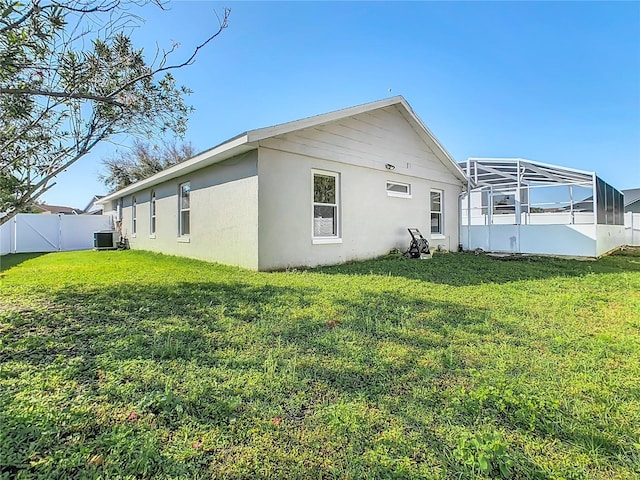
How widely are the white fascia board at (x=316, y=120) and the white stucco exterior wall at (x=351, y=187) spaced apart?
11.4 inches

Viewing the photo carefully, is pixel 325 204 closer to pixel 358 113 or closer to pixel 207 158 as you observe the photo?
pixel 358 113

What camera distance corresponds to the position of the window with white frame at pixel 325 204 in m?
8.33

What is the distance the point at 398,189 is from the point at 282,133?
4885 millimetres

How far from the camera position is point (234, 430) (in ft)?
6.08

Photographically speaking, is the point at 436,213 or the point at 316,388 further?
the point at 436,213

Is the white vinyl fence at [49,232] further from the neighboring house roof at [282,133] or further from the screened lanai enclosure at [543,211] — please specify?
the screened lanai enclosure at [543,211]

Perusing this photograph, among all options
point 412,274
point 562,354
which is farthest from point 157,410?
point 412,274

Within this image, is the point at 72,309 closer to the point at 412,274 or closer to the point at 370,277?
the point at 370,277

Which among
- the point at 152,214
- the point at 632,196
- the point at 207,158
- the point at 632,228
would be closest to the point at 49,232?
the point at 152,214

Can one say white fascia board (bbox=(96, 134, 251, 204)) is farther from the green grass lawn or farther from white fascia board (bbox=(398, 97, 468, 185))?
white fascia board (bbox=(398, 97, 468, 185))

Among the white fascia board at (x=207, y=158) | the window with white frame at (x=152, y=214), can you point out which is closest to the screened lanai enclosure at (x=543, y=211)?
the white fascia board at (x=207, y=158)

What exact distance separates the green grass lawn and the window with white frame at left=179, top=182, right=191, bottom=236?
19.4 feet

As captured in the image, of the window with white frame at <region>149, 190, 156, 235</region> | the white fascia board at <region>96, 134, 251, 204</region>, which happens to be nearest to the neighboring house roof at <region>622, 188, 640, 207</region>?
the white fascia board at <region>96, 134, 251, 204</region>

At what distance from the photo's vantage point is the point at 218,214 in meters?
8.57
